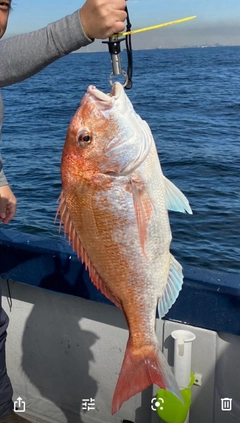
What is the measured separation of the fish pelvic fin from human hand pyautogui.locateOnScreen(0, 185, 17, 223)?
119cm

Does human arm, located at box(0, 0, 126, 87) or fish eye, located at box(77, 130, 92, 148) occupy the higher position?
human arm, located at box(0, 0, 126, 87)

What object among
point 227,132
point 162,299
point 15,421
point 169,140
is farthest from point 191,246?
point 227,132

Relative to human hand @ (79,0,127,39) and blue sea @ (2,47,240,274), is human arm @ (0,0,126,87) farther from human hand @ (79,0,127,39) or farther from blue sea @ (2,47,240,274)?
blue sea @ (2,47,240,274)

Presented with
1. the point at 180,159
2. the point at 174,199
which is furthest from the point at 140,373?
the point at 180,159

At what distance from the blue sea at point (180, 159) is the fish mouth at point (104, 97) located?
3.65 metres

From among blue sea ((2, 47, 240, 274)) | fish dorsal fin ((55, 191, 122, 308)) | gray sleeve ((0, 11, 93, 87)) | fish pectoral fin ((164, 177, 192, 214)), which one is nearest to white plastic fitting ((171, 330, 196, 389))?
fish dorsal fin ((55, 191, 122, 308))

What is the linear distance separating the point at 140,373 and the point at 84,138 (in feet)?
3.12

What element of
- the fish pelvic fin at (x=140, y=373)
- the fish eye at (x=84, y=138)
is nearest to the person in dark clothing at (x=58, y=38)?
the fish eye at (x=84, y=138)

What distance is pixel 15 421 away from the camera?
2.90 m

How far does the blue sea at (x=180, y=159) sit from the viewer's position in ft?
29.8

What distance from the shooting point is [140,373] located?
2.08m

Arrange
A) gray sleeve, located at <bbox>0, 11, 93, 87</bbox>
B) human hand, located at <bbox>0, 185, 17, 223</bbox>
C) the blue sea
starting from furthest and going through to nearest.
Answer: the blue sea < human hand, located at <bbox>0, 185, 17, 223</bbox> < gray sleeve, located at <bbox>0, 11, 93, 87</bbox>

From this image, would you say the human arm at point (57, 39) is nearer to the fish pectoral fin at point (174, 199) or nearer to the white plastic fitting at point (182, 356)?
the fish pectoral fin at point (174, 199)

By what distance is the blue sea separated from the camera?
9.09 m
